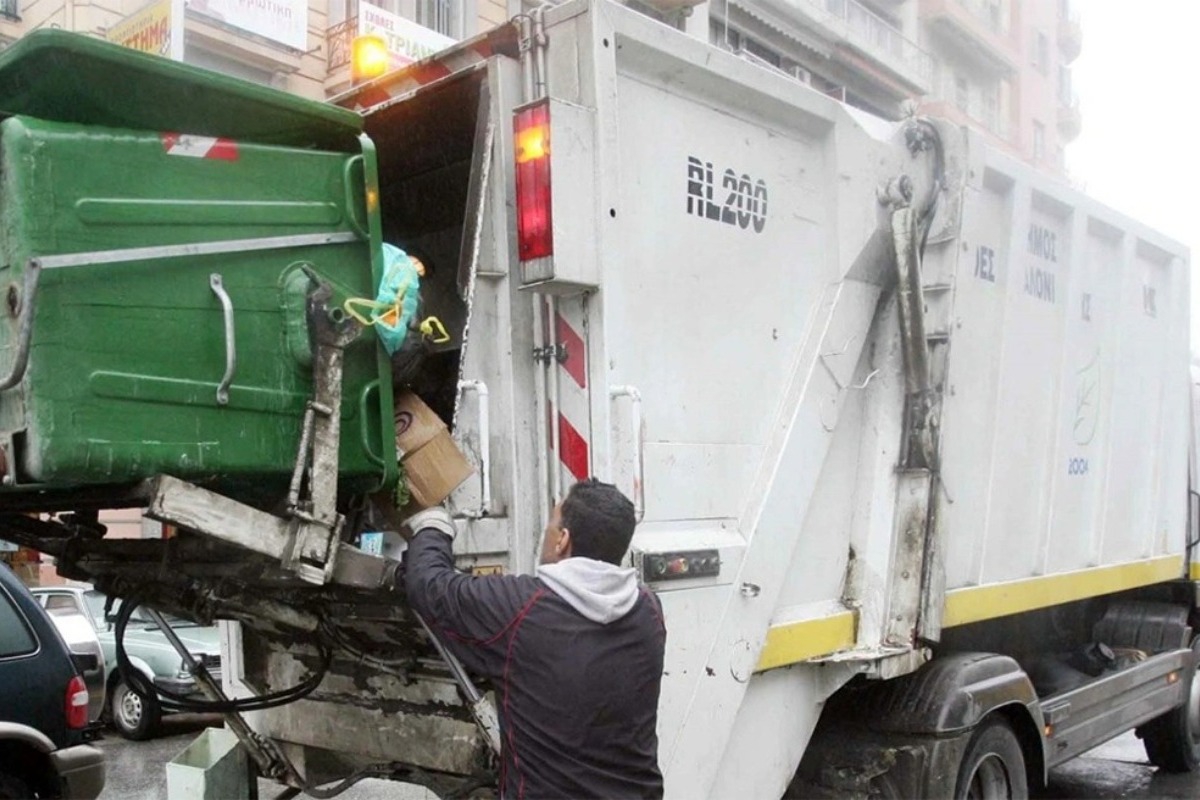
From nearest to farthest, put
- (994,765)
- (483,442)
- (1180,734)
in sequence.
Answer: (483,442) < (994,765) < (1180,734)

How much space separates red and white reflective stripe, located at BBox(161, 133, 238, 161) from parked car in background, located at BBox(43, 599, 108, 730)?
573 centimetres

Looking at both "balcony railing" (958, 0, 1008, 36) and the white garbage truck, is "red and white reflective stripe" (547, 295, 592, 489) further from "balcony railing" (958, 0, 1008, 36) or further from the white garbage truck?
"balcony railing" (958, 0, 1008, 36)

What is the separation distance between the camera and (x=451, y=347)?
3.26 metres

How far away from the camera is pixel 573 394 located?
2.97 meters

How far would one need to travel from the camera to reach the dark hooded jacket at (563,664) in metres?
2.52

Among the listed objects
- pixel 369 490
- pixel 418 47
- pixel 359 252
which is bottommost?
pixel 369 490

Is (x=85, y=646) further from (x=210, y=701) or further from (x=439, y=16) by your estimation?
(x=439, y=16)

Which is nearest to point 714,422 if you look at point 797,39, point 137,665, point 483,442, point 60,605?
point 483,442

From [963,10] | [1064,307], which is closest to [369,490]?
[1064,307]

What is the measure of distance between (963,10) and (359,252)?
3212cm

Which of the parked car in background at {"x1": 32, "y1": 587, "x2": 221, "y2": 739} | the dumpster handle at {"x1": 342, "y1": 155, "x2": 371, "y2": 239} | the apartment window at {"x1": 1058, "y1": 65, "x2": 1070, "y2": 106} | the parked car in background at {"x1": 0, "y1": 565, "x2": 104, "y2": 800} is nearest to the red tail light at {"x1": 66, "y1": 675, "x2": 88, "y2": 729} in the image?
the parked car in background at {"x1": 0, "y1": 565, "x2": 104, "y2": 800}

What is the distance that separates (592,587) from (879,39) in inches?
1063

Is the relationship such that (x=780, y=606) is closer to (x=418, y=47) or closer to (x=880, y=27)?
(x=418, y=47)

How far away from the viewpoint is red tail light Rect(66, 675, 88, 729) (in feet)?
15.8
